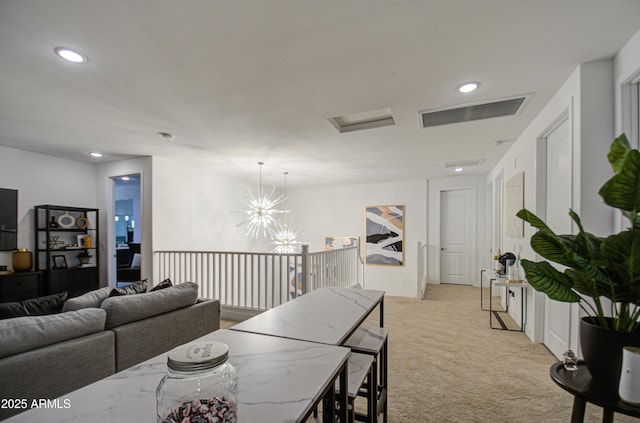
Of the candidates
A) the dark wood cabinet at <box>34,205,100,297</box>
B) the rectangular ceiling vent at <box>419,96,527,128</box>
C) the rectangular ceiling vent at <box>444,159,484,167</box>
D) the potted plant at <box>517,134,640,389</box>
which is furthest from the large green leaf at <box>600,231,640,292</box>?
the dark wood cabinet at <box>34,205,100,297</box>

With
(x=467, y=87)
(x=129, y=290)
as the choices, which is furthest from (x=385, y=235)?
(x=129, y=290)

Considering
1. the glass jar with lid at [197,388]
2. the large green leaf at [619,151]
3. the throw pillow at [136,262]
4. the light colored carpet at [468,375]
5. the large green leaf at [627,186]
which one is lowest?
the light colored carpet at [468,375]

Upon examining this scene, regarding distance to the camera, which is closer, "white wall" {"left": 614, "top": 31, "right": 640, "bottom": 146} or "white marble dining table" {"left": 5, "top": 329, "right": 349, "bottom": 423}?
"white marble dining table" {"left": 5, "top": 329, "right": 349, "bottom": 423}

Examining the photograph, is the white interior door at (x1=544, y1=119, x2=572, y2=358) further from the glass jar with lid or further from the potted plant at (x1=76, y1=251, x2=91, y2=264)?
the potted plant at (x1=76, y1=251, x2=91, y2=264)

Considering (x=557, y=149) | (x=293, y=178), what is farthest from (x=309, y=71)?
(x=293, y=178)

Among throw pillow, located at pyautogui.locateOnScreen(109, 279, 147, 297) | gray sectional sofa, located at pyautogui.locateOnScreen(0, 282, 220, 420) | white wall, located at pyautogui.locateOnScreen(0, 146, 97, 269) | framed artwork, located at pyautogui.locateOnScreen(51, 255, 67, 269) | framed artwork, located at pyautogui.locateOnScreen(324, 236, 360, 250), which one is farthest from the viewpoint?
framed artwork, located at pyautogui.locateOnScreen(324, 236, 360, 250)

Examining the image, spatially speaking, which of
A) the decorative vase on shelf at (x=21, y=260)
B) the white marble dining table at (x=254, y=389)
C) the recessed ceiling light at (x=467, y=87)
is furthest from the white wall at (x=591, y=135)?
the decorative vase on shelf at (x=21, y=260)

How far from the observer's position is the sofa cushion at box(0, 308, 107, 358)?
1528mm

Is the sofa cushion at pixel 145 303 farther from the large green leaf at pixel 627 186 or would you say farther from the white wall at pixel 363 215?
the white wall at pixel 363 215

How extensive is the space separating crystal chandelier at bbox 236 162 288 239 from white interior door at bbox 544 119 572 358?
348 cm

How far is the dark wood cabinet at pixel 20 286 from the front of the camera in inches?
146

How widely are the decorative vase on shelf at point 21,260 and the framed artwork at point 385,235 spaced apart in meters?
6.09

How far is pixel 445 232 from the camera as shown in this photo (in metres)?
6.66

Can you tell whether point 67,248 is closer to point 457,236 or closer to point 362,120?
point 362,120
